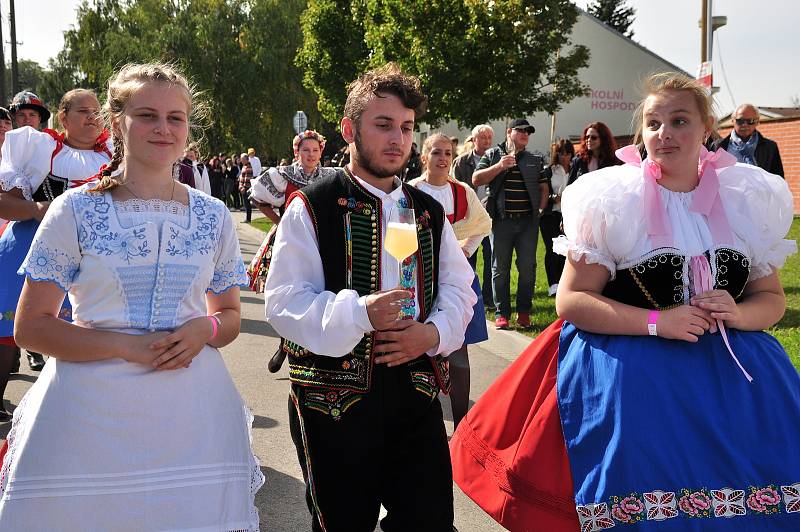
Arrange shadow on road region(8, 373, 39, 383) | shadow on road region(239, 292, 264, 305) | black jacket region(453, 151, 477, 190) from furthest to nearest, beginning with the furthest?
shadow on road region(239, 292, 264, 305) < black jacket region(453, 151, 477, 190) < shadow on road region(8, 373, 39, 383)

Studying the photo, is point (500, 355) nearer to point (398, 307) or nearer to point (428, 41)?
point (398, 307)

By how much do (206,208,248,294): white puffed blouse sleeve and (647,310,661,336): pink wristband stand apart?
4.65 feet

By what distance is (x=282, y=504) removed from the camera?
419 cm

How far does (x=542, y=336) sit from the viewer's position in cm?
327

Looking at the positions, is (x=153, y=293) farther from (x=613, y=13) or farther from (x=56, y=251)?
(x=613, y=13)

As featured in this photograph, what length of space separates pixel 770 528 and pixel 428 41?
24.1 meters

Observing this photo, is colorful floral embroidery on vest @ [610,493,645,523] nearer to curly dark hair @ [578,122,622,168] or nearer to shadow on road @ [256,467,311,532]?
shadow on road @ [256,467,311,532]

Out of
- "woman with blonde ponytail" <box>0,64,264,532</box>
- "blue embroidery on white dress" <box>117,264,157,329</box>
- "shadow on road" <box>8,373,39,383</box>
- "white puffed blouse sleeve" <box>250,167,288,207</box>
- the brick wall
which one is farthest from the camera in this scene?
the brick wall

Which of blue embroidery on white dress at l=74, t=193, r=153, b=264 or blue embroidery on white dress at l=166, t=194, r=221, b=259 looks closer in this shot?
blue embroidery on white dress at l=74, t=193, r=153, b=264

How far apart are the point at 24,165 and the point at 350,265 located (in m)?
2.82

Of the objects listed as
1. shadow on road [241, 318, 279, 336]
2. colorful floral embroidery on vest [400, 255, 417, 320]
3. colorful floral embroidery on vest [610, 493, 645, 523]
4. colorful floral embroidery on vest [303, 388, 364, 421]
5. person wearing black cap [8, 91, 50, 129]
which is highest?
person wearing black cap [8, 91, 50, 129]

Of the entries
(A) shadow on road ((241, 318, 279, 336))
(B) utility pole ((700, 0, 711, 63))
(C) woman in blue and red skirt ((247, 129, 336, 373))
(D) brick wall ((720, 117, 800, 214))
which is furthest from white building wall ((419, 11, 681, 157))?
(C) woman in blue and red skirt ((247, 129, 336, 373))

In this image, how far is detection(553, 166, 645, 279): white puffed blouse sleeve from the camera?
297cm

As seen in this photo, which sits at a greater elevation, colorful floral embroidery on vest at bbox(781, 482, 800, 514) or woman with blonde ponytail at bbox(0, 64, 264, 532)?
woman with blonde ponytail at bbox(0, 64, 264, 532)
